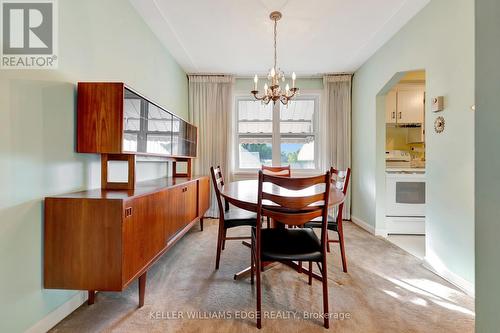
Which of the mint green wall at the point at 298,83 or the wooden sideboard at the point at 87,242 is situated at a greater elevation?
the mint green wall at the point at 298,83

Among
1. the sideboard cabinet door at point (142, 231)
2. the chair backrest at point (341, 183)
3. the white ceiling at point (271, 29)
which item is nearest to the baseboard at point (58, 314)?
the sideboard cabinet door at point (142, 231)

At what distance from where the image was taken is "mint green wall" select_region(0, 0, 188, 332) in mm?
1132

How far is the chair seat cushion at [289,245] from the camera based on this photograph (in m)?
1.40

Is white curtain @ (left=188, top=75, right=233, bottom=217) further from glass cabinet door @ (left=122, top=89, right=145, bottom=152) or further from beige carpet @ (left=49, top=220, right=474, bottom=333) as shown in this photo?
glass cabinet door @ (left=122, top=89, right=145, bottom=152)

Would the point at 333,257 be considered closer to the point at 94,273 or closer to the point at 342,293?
the point at 342,293

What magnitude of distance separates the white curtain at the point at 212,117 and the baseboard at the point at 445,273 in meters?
2.93

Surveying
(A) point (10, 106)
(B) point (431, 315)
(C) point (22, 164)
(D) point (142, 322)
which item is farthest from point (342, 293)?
(A) point (10, 106)

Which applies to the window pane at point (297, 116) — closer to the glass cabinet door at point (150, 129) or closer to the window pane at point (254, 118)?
the window pane at point (254, 118)

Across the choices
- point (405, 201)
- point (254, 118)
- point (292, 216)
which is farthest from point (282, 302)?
point (254, 118)

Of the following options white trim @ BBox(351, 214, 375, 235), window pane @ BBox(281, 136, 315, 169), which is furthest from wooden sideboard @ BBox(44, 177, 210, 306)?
window pane @ BBox(281, 136, 315, 169)

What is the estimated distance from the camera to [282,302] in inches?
63.9

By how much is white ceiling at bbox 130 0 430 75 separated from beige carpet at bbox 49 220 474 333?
2.58 metres
